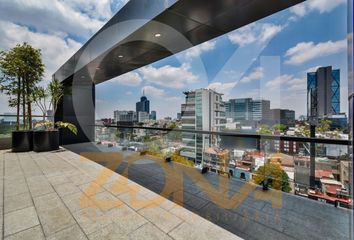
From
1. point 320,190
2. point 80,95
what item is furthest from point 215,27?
point 80,95

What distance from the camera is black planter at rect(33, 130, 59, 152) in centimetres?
529

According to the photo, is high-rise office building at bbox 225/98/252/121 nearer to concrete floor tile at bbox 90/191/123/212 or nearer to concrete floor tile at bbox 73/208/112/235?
concrete floor tile at bbox 90/191/123/212

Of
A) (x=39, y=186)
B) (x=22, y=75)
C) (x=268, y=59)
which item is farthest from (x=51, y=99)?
(x=268, y=59)

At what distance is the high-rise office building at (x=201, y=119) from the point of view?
352 centimetres

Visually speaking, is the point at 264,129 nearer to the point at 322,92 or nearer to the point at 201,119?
the point at 322,92

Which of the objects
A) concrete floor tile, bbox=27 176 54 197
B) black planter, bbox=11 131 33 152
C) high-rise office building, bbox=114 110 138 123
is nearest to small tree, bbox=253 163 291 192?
concrete floor tile, bbox=27 176 54 197

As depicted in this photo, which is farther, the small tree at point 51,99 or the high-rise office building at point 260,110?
the small tree at point 51,99

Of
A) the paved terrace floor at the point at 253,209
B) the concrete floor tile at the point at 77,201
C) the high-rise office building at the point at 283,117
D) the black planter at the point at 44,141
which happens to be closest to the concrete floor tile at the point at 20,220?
the concrete floor tile at the point at 77,201

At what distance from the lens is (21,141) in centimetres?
529

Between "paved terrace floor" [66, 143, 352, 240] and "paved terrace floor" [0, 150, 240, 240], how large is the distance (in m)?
0.18

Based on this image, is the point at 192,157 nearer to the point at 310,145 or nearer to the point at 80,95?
the point at 310,145

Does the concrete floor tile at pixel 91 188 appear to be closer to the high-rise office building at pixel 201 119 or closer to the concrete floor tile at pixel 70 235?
the concrete floor tile at pixel 70 235

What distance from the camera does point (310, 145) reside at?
218 centimetres

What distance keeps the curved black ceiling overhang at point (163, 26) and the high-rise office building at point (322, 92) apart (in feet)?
3.46
